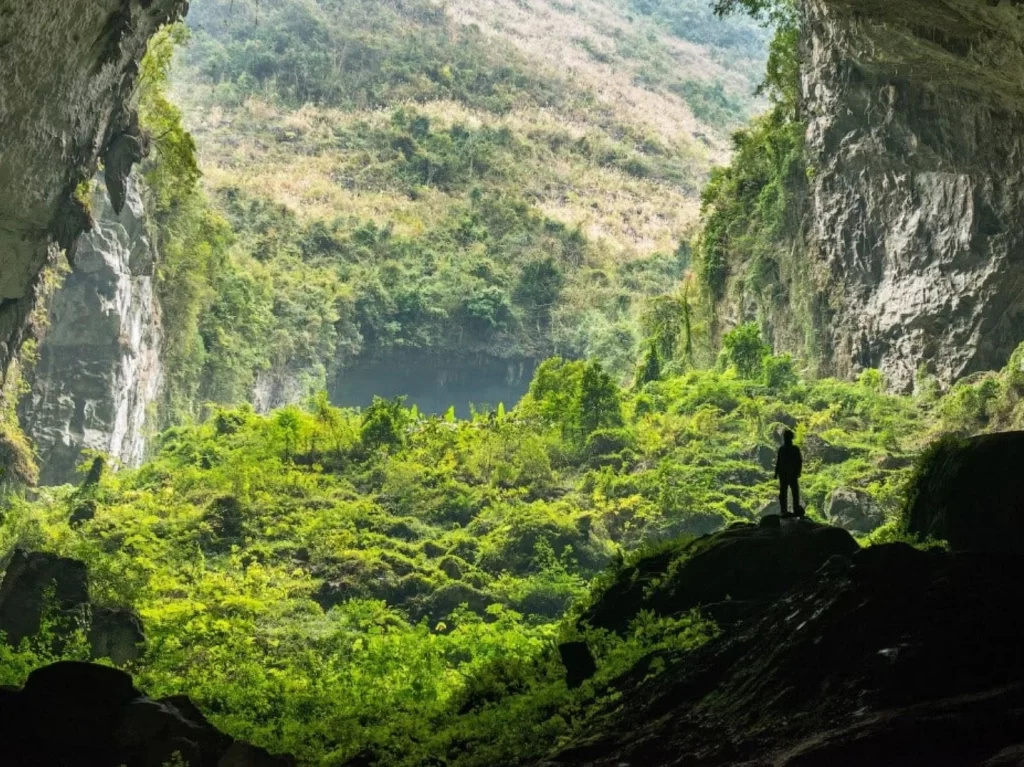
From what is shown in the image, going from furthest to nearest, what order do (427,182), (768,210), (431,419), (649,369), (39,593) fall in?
(427,182)
(649,369)
(768,210)
(431,419)
(39,593)

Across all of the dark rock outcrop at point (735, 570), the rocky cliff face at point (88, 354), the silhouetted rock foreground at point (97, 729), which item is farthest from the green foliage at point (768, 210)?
the silhouetted rock foreground at point (97, 729)

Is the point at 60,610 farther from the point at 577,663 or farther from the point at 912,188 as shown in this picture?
the point at 912,188

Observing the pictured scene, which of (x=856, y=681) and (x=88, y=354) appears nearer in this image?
(x=856, y=681)

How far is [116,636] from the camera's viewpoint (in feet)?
52.2

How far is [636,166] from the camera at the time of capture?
66000mm

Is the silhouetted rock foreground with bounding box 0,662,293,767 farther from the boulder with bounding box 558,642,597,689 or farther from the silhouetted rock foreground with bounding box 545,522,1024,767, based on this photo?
the silhouetted rock foreground with bounding box 545,522,1024,767

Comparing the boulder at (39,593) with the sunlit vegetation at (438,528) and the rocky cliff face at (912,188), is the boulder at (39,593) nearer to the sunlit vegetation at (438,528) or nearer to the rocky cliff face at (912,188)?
the sunlit vegetation at (438,528)

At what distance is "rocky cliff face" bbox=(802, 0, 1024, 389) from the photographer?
776 inches

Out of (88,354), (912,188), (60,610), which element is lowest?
(60,610)

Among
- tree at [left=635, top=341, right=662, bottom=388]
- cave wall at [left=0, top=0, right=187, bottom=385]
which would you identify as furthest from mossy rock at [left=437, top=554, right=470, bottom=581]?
tree at [left=635, top=341, right=662, bottom=388]

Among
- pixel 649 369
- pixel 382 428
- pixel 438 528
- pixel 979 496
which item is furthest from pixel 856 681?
pixel 649 369

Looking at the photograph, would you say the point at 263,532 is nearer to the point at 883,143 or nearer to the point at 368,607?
the point at 368,607

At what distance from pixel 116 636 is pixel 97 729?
7.56 m

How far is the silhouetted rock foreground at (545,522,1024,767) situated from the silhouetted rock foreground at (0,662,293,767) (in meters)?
2.61
